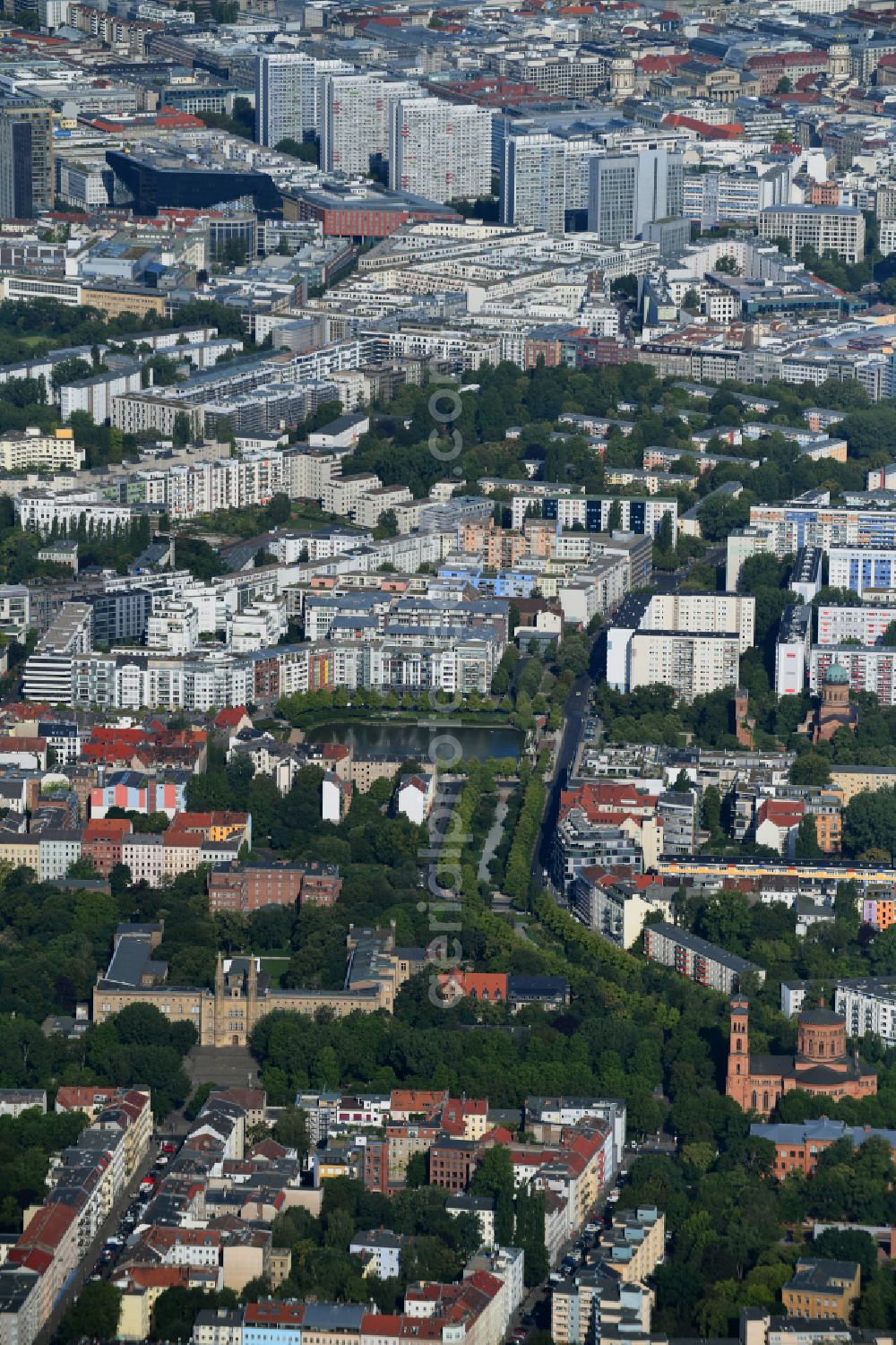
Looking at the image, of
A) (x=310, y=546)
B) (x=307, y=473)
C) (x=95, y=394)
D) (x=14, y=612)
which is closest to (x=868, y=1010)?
(x=14, y=612)

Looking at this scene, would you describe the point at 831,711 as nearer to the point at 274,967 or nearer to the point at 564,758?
the point at 564,758

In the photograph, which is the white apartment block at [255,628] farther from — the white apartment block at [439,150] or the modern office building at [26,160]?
the white apartment block at [439,150]

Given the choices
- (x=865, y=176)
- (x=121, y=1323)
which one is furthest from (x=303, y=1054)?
(x=865, y=176)

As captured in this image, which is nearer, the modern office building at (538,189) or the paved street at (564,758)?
the paved street at (564,758)

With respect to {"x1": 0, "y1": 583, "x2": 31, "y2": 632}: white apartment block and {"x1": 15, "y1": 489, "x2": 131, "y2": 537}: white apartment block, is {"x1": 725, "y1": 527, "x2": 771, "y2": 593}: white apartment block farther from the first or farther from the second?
{"x1": 0, "y1": 583, "x2": 31, "y2": 632}: white apartment block

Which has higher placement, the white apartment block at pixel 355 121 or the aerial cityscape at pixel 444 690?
the white apartment block at pixel 355 121

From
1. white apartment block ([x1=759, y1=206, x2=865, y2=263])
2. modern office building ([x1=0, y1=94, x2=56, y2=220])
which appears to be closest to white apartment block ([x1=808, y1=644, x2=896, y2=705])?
white apartment block ([x1=759, y1=206, x2=865, y2=263])

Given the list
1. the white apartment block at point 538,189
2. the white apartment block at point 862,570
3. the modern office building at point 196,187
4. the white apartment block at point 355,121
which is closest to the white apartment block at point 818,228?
the white apartment block at point 538,189

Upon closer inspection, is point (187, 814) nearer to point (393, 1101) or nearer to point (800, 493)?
point (393, 1101)
